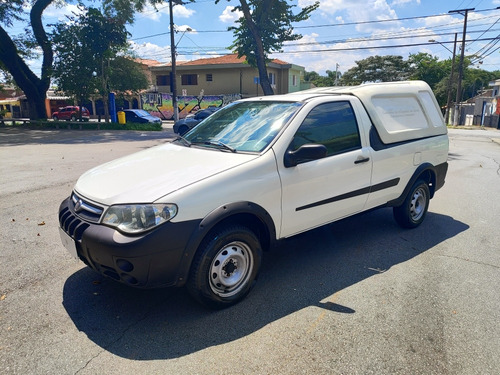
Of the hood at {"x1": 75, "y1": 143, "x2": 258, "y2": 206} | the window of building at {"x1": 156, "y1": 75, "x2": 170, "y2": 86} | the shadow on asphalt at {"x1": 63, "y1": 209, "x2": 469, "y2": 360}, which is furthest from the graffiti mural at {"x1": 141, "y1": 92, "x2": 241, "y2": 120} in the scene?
the hood at {"x1": 75, "y1": 143, "x2": 258, "y2": 206}

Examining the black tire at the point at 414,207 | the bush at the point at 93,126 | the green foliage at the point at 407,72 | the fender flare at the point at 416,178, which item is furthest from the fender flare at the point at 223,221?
the green foliage at the point at 407,72

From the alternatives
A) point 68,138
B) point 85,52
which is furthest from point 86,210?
point 85,52

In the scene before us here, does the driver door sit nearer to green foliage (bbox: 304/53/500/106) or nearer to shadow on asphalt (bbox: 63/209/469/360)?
shadow on asphalt (bbox: 63/209/469/360)

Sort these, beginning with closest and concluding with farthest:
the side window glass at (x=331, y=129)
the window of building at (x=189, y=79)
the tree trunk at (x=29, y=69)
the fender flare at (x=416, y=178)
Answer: the side window glass at (x=331, y=129) → the fender flare at (x=416, y=178) → the tree trunk at (x=29, y=69) → the window of building at (x=189, y=79)

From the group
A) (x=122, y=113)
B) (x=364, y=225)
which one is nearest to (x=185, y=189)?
(x=364, y=225)

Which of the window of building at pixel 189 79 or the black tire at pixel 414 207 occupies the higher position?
the window of building at pixel 189 79

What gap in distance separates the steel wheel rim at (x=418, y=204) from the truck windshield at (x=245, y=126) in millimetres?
2409

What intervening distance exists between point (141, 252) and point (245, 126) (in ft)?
5.88

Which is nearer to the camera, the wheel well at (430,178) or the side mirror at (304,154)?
the side mirror at (304,154)

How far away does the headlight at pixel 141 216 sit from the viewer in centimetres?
272

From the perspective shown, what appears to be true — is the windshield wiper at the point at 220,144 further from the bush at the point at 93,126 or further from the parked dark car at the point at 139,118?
the parked dark car at the point at 139,118

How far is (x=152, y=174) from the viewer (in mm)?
3186

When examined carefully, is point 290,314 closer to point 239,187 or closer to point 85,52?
point 239,187

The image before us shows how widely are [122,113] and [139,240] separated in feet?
84.8
